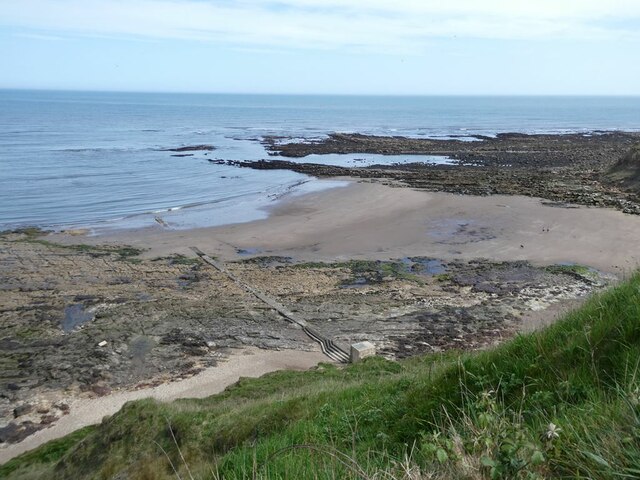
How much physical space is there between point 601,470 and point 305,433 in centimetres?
327

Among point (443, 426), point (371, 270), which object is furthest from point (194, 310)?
point (443, 426)

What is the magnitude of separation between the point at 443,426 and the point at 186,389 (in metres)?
9.63

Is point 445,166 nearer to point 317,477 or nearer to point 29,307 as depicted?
point 29,307

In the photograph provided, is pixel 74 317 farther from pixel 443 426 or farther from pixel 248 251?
pixel 443 426

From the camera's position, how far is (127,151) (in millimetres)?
60312

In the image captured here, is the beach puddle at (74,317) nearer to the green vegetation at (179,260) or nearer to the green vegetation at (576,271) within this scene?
the green vegetation at (179,260)

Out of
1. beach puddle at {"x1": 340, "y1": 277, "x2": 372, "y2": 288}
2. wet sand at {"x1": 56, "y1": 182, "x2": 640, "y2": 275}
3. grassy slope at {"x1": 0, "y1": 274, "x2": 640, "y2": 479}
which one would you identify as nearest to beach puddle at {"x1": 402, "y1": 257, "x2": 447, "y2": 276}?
wet sand at {"x1": 56, "y1": 182, "x2": 640, "y2": 275}

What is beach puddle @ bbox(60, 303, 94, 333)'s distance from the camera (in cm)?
1586

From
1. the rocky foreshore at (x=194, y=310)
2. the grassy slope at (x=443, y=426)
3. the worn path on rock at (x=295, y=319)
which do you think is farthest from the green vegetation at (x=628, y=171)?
the grassy slope at (x=443, y=426)

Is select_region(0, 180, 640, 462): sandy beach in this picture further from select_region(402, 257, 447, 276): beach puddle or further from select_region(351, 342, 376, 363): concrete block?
select_region(351, 342, 376, 363): concrete block

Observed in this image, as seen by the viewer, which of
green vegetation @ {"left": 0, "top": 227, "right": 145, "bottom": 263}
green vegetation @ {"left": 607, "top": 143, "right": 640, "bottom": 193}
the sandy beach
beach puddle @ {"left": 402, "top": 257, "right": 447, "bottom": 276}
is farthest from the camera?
green vegetation @ {"left": 607, "top": 143, "right": 640, "bottom": 193}

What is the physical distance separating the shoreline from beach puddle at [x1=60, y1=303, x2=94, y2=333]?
4.35 metres

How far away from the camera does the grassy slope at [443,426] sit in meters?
3.05

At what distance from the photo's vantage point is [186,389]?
1245 cm
